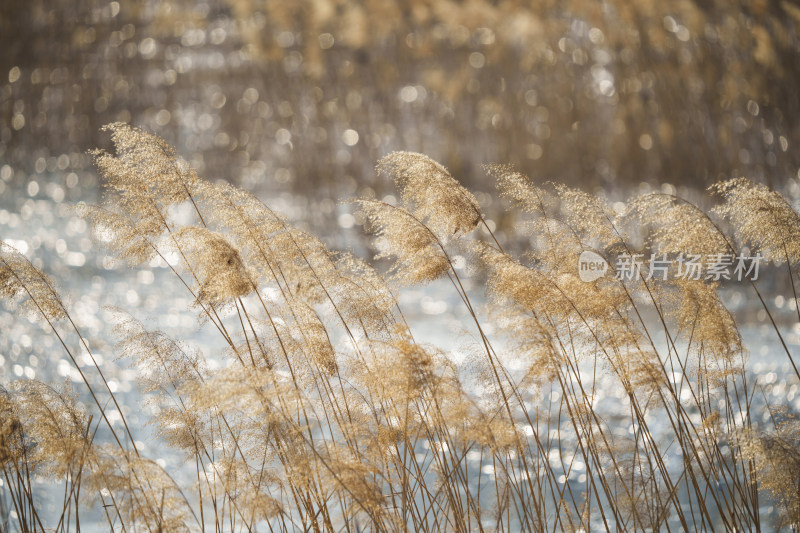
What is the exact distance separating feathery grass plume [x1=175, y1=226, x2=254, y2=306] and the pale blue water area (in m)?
1.02

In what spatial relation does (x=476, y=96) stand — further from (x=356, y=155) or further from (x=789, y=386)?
(x=789, y=386)

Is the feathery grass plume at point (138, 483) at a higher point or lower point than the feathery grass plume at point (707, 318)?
lower

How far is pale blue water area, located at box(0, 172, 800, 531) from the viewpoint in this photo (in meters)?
2.22

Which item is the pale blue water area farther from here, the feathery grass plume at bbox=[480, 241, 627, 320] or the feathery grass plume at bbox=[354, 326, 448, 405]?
the feathery grass plume at bbox=[354, 326, 448, 405]

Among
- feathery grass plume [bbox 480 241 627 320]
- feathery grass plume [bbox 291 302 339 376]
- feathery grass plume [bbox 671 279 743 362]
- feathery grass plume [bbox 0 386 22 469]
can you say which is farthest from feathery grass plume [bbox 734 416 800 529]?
feathery grass plume [bbox 0 386 22 469]

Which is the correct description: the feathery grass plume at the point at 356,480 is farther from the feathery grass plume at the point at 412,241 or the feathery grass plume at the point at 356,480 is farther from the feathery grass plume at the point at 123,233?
the feathery grass plume at the point at 123,233

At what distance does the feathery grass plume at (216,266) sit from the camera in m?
Result: 1.01

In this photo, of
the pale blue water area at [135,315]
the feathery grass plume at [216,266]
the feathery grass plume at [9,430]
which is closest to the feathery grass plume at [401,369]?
the feathery grass plume at [216,266]

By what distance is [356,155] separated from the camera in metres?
3.21

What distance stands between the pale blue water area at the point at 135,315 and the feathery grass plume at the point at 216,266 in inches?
40.3

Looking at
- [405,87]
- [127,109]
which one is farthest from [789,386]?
[127,109]

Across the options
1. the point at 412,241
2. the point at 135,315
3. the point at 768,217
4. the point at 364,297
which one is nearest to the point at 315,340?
the point at 364,297

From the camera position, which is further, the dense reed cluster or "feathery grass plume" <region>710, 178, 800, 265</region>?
"feathery grass plume" <region>710, 178, 800, 265</region>

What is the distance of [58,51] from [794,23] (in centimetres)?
394
